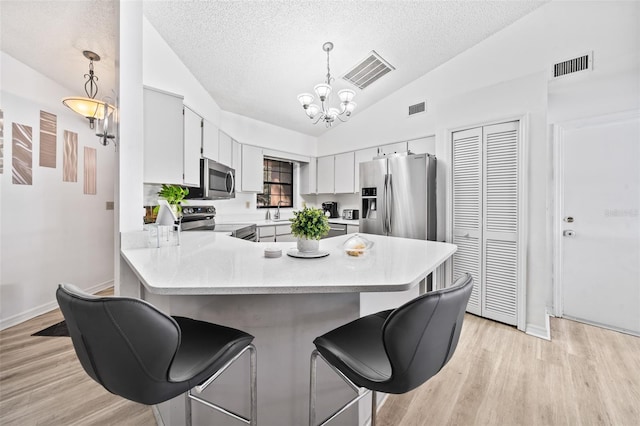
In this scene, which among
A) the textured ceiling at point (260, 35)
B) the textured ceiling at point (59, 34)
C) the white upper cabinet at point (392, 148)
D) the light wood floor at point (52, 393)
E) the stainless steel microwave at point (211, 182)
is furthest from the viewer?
the white upper cabinet at point (392, 148)

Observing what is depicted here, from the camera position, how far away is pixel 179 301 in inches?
49.2

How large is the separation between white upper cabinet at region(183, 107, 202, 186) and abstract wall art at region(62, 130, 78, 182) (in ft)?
5.90

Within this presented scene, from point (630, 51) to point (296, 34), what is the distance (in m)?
3.01

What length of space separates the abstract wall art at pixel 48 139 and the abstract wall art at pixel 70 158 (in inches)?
5.0

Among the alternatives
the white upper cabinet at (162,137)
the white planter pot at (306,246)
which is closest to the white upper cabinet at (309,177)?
the white upper cabinet at (162,137)

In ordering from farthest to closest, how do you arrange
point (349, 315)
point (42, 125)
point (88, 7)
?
point (42, 125) < point (88, 7) < point (349, 315)

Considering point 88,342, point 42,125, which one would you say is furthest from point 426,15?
point 42,125

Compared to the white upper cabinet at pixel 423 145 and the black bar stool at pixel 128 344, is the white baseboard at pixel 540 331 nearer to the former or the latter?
the white upper cabinet at pixel 423 145

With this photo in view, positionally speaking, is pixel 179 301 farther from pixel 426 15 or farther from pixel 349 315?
pixel 426 15

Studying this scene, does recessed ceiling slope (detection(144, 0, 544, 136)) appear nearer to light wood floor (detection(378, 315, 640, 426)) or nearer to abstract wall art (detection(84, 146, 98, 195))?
abstract wall art (detection(84, 146, 98, 195))

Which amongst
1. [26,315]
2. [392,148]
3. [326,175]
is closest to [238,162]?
[326,175]

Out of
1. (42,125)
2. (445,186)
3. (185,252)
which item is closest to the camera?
(185,252)

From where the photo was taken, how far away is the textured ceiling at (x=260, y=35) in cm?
211

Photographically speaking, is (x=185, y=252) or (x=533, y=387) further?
(x=533, y=387)
